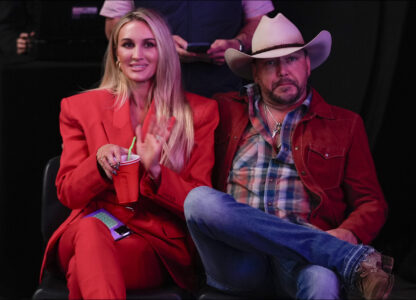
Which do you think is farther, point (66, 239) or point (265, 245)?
point (66, 239)

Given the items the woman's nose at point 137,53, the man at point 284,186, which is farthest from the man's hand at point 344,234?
the woman's nose at point 137,53

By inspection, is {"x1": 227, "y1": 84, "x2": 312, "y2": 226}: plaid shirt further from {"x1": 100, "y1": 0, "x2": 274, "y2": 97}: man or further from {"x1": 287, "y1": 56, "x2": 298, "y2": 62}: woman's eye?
{"x1": 100, "y1": 0, "x2": 274, "y2": 97}: man

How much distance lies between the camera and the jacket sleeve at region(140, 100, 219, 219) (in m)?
2.23

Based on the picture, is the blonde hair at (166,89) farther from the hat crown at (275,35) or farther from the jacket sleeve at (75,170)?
the hat crown at (275,35)

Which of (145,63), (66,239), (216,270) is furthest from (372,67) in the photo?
(66,239)

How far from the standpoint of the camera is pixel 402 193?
2863 millimetres

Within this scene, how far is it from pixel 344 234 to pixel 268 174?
34 centimetres

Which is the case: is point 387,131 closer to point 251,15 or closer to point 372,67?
point 372,67

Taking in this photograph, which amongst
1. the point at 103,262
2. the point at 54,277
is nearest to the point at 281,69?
the point at 103,262

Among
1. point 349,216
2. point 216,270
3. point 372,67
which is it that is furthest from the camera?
point 372,67

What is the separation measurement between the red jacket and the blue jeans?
0.91 feet

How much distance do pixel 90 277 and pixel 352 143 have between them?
1.02m

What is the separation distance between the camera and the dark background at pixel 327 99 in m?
2.78

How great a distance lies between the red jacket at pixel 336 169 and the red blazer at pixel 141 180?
12 centimetres
